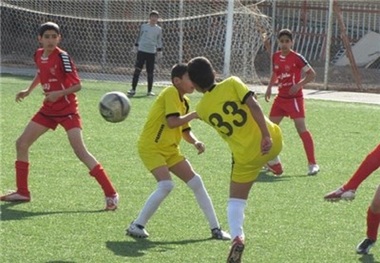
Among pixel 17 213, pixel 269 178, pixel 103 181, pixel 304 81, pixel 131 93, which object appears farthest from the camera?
pixel 131 93

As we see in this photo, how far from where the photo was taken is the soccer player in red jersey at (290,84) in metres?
11.5

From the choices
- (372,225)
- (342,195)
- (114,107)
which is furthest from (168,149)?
(372,225)

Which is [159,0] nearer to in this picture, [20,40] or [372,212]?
[20,40]

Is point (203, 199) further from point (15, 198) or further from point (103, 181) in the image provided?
point (15, 198)

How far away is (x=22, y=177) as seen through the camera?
8961 millimetres

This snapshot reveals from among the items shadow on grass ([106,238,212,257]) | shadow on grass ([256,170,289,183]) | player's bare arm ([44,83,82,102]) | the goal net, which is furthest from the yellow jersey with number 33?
the goal net

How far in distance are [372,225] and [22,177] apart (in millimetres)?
3266

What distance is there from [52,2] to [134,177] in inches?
596

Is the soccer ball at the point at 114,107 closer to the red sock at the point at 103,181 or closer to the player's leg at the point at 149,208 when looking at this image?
the red sock at the point at 103,181

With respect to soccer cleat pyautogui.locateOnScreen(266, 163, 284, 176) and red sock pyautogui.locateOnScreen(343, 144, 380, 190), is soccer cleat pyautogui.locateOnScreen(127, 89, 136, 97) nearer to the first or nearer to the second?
soccer cleat pyautogui.locateOnScreen(266, 163, 284, 176)

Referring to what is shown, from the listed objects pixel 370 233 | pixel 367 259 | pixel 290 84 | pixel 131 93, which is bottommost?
pixel 131 93

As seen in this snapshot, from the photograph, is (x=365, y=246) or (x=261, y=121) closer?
(x=261, y=121)

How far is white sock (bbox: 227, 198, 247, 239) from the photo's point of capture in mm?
6828

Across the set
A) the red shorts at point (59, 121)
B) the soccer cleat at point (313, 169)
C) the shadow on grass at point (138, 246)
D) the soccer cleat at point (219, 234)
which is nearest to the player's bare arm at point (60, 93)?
the red shorts at point (59, 121)
